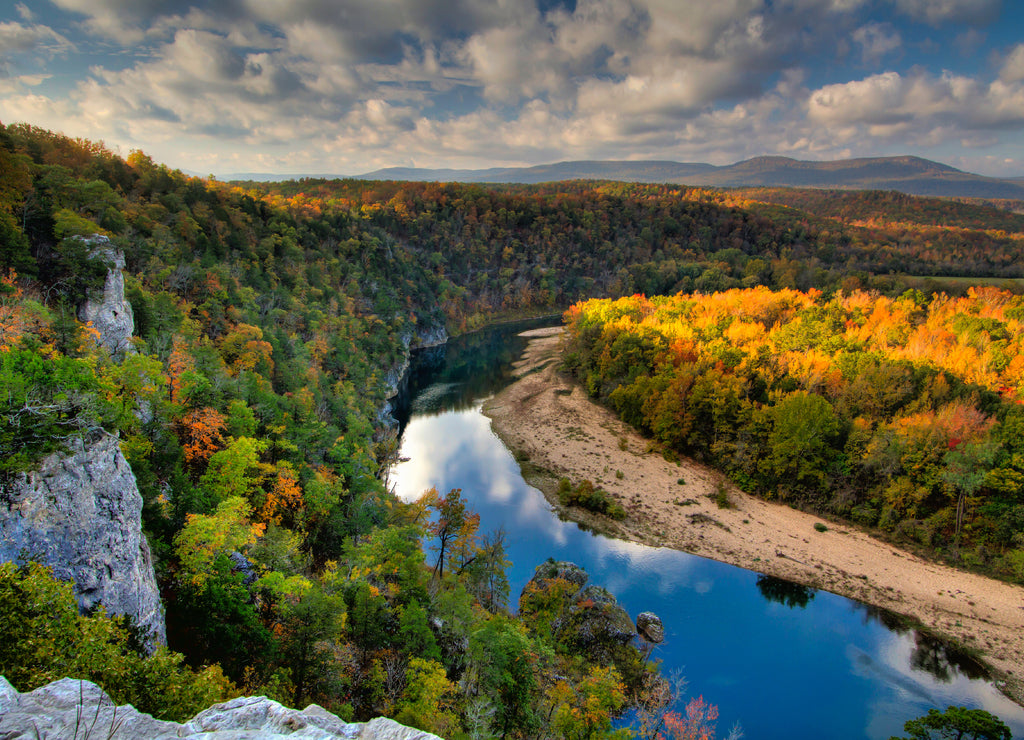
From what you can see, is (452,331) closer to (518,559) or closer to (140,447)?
(518,559)

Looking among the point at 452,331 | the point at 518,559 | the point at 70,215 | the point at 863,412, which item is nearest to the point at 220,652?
the point at 518,559

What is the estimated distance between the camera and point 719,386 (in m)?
44.4

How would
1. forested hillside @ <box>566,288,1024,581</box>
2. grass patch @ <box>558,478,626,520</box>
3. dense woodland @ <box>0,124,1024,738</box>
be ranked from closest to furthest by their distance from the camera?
Result: dense woodland @ <box>0,124,1024,738</box> → forested hillside @ <box>566,288,1024,581</box> → grass patch @ <box>558,478,626,520</box>

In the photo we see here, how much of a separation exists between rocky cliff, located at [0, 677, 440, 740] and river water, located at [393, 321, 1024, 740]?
2283cm

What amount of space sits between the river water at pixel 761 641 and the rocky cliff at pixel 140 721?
22.8m

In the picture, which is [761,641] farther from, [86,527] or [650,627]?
[86,527]

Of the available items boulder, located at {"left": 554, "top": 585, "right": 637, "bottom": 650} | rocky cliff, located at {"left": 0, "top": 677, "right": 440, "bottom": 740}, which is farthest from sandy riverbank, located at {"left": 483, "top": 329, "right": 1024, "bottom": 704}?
rocky cliff, located at {"left": 0, "top": 677, "right": 440, "bottom": 740}

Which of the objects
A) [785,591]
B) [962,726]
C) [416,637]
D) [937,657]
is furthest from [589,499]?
[962,726]

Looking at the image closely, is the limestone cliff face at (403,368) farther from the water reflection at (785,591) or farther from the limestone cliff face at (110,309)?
the water reflection at (785,591)

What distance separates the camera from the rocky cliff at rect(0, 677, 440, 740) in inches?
223

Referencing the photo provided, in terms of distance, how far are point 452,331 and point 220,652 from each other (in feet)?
312

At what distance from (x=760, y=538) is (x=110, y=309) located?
143 feet

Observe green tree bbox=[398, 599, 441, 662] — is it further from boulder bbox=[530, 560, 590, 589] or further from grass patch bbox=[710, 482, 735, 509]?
grass patch bbox=[710, 482, 735, 509]

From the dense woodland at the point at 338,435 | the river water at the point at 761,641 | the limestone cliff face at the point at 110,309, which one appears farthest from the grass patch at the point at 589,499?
the limestone cliff face at the point at 110,309
